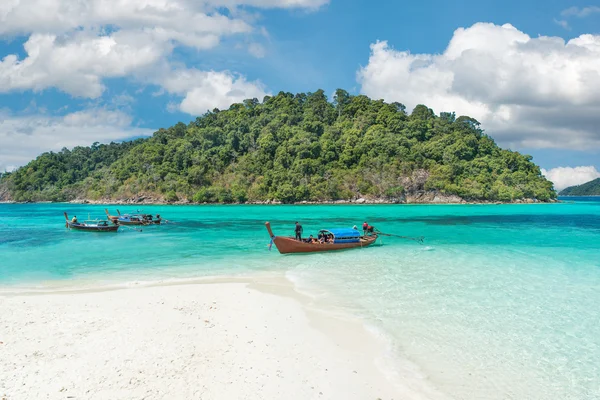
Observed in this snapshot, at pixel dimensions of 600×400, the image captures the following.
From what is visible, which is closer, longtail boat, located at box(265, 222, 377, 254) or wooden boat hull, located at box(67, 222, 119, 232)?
longtail boat, located at box(265, 222, 377, 254)

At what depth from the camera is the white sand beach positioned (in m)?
7.41

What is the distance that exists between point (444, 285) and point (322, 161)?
105 meters

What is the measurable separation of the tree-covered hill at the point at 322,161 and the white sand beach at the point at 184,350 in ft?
323

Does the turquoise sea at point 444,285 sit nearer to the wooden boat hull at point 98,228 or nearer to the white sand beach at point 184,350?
the white sand beach at point 184,350

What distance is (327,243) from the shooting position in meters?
26.3

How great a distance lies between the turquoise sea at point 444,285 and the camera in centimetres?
897

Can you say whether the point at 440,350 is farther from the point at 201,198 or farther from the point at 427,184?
the point at 201,198

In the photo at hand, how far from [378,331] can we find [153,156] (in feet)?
457

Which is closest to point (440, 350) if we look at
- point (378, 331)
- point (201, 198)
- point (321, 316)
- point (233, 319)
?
point (378, 331)

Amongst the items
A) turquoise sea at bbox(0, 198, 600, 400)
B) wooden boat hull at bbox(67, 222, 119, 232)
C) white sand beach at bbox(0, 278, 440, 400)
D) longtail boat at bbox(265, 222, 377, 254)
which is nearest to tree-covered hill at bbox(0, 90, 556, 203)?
wooden boat hull at bbox(67, 222, 119, 232)

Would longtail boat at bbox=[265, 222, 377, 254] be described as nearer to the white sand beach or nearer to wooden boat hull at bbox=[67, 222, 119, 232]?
the white sand beach

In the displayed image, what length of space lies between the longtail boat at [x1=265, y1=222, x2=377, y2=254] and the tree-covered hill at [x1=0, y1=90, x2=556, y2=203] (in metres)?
84.0

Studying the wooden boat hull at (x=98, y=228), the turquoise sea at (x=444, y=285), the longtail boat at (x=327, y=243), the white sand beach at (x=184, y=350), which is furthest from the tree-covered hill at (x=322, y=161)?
the white sand beach at (x=184, y=350)

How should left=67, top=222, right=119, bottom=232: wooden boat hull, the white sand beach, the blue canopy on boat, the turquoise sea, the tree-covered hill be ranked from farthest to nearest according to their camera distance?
the tree-covered hill < left=67, top=222, right=119, bottom=232: wooden boat hull < the blue canopy on boat < the turquoise sea < the white sand beach
